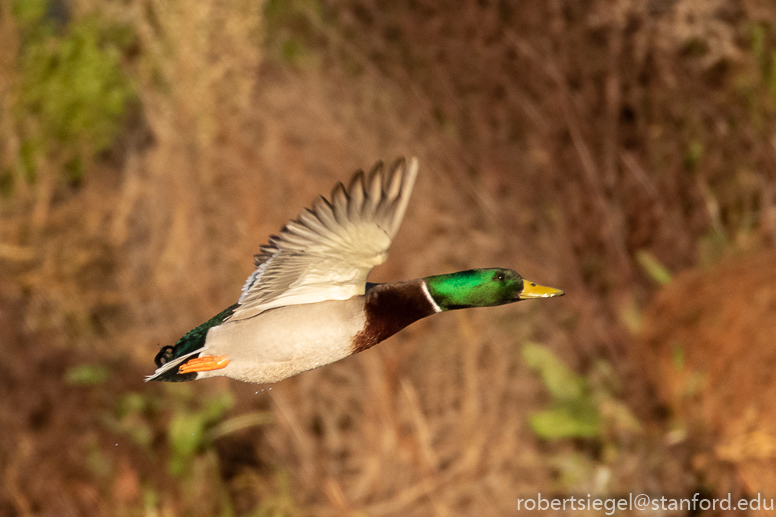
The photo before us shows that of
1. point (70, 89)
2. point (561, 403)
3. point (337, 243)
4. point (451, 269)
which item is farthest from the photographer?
point (70, 89)

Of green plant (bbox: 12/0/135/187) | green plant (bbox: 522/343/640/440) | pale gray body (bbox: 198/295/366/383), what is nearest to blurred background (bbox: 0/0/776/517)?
green plant (bbox: 522/343/640/440)

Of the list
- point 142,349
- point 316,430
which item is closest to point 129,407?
point 142,349

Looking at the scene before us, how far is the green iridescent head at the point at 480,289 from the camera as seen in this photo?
101cm

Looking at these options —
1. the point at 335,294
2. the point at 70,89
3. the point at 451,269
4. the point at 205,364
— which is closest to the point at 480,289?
the point at 335,294

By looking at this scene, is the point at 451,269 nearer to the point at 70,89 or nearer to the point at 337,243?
the point at 337,243

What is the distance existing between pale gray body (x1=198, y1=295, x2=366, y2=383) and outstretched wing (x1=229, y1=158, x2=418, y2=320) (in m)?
0.02

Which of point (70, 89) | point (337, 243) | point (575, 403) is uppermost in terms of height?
point (70, 89)

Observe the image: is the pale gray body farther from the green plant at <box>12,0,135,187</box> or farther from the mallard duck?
the green plant at <box>12,0,135,187</box>

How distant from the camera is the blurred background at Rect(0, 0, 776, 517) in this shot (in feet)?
9.80

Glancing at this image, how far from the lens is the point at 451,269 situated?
2977 mm

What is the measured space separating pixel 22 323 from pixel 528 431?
234 cm

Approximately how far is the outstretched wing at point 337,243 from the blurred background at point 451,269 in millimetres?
1776

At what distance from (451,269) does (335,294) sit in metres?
1.97

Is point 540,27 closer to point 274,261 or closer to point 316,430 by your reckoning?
point 316,430
